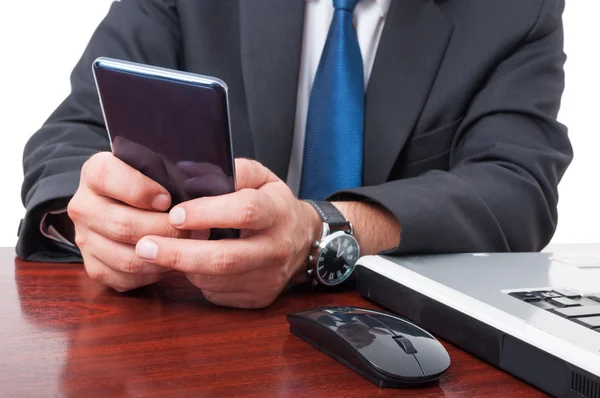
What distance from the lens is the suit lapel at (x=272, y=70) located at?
4.58 ft

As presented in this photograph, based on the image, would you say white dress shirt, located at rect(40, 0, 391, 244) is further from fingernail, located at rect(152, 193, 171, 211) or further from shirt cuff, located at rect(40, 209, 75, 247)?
fingernail, located at rect(152, 193, 171, 211)

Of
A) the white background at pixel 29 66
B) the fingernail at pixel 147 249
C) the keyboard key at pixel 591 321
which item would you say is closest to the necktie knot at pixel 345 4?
the fingernail at pixel 147 249

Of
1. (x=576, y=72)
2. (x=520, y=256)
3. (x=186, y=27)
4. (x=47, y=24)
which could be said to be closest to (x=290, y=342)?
(x=520, y=256)

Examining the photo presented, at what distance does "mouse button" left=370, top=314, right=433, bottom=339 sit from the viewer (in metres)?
0.65

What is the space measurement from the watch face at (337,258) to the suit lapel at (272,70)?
1.62 ft

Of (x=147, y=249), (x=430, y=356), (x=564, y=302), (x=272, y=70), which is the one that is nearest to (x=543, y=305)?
(x=564, y=302)

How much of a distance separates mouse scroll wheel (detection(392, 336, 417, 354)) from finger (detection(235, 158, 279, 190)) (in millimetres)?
305

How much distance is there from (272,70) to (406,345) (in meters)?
0.89

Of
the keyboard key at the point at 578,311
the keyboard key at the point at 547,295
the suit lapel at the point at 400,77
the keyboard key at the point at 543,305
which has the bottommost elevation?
the keyboard key at the point at 578,311

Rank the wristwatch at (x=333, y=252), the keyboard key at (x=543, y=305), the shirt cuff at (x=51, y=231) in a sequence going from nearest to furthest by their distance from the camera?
the keyboard key at (x=543, y=305), the wristwatch at (x=333, y=252), the shirt cuff at (x=51, y=231)

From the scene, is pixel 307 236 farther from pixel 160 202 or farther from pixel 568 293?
pixel 568 293

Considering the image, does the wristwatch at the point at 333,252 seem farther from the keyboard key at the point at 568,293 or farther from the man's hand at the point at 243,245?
the keyboard key at the point at 568,293

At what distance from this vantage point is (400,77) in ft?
4.57

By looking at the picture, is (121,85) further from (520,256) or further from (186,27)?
(186,27)
